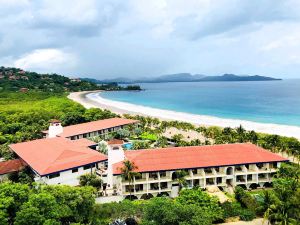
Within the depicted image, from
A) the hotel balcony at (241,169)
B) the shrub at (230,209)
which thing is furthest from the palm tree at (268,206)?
the hotel balcony at (241,169)

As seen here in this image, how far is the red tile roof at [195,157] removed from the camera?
43281mm

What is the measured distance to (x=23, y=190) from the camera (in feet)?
94.2

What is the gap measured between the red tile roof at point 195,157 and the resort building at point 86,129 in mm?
25660

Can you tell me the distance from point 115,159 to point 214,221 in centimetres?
1450

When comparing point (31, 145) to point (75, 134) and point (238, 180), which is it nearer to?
point (75, 134)

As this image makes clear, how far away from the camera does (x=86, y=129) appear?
72875 mm

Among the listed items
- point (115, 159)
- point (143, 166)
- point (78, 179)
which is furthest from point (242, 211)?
point (78, 179)

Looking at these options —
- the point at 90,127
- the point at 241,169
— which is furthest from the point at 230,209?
the point at 90,127

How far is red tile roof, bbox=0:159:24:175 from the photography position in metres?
48.1

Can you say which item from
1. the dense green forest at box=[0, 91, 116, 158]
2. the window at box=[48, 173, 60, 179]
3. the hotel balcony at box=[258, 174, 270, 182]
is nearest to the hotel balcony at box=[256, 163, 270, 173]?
the hotel balcony at box=[258, 174, 270, 182]

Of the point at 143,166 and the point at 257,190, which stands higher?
the point at 143,166

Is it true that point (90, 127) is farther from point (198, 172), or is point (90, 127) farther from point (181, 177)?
point (181, 177)

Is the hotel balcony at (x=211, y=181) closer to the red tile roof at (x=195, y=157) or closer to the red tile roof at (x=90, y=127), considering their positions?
the red tile roof at (x=195, y=157)

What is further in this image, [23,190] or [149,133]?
[149,133]
